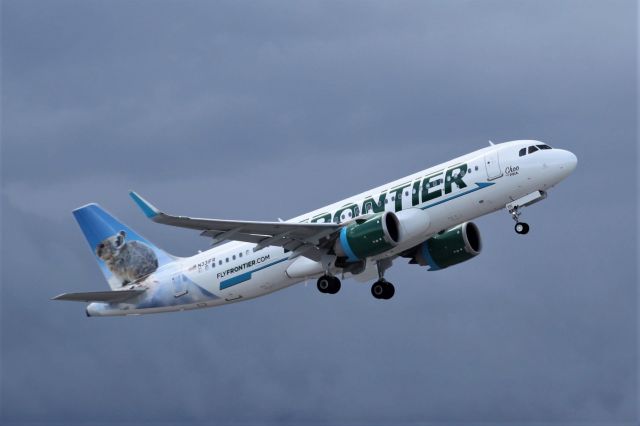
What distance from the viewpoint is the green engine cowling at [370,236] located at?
57.5 metres

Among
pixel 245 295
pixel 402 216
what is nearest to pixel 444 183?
pixel 402 216

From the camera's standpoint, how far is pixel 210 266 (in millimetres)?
64000

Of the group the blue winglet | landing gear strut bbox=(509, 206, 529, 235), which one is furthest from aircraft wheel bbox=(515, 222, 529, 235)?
the blue winglet

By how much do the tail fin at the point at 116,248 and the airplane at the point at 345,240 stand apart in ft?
0.28

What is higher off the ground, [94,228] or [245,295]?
[94,228]

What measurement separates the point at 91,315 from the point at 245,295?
31.6 ft

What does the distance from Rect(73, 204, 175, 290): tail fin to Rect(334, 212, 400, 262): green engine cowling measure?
42.6ft

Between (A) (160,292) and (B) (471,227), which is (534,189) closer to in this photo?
(B) (471,227)

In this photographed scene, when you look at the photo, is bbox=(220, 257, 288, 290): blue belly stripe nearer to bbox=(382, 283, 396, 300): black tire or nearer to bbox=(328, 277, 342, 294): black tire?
bbox=(328, 277, 342, 294): black tire

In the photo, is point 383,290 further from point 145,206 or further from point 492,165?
point 145,206

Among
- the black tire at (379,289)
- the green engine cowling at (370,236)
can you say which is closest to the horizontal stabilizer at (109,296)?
the black tire at (379,289)

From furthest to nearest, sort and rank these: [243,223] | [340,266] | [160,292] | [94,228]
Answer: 1. [94,228]
2. [160,292]
3. [340,266]
4. [243,223]

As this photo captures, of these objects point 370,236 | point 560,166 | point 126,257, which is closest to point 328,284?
point 370,236

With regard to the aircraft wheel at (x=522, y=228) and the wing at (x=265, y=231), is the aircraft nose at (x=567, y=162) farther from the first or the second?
the wing at (x=265, y=231)
